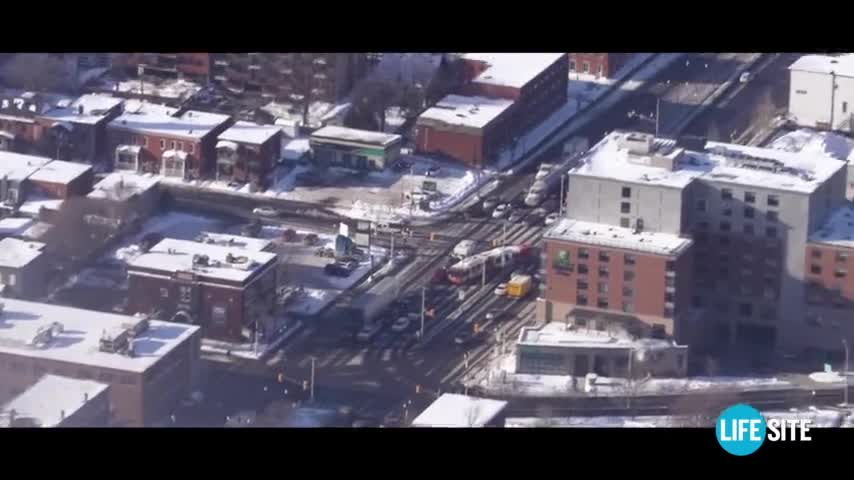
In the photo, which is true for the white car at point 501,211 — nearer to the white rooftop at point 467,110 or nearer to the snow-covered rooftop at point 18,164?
the white rooftop at point 467,110

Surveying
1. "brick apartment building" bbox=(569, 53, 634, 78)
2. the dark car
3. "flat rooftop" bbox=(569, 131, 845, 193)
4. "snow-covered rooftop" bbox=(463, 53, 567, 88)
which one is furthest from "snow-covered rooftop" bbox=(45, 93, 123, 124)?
"flat rooftop" bbox=(569, 131, 845, 193)

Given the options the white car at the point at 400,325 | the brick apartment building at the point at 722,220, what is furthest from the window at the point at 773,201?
the white car at the point at 400,325

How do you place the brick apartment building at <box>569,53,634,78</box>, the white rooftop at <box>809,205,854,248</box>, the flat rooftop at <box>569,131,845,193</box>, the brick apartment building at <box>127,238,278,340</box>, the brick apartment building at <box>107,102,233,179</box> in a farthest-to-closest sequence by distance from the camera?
1. the brick apartment building at <box>569,53,634,78</box>
2. the brick apartment building at <box>107,102,233,179</box>
3. the white rooftop at <box>809,205,854,248</box>
4. the flat rooftop at <box>569,131,845,193</box>
5. the brick apartment building at <box>127,238,278,340</box>

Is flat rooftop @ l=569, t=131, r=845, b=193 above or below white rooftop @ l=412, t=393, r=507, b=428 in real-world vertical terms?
above

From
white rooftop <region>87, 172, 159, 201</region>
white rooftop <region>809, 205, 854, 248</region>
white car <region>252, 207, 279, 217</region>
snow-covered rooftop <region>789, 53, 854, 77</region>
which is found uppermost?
snow-covered rooftop <region>789, 53, 854, 77</region>

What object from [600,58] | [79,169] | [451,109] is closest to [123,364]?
[79,169]

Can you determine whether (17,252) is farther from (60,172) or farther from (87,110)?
(87,110)

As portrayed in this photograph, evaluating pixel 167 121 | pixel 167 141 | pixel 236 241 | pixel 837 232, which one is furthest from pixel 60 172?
pixel 837 232

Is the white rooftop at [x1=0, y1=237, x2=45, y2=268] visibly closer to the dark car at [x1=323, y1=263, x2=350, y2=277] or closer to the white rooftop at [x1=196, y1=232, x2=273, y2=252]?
the white rooftop at [x1=196, y1=232, x2=273, y2=252]
